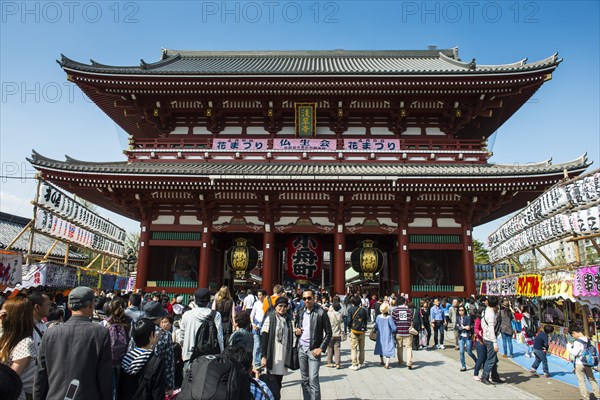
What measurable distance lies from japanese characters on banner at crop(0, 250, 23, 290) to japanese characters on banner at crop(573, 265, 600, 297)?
44.5 ft

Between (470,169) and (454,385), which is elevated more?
(470,169)

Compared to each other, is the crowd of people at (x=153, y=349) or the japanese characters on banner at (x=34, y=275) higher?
the japanese characters on banner at (x=34, y=275)

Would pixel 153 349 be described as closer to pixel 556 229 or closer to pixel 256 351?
pixel 256 351

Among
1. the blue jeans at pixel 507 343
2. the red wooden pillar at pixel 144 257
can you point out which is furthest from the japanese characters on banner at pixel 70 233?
the blue jeans at pixel 507 343

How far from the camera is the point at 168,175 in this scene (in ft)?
49.8

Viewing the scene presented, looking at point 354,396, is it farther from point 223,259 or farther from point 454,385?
point 223,259

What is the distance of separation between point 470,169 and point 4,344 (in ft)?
51.5

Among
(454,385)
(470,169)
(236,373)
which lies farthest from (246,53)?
(236,373)

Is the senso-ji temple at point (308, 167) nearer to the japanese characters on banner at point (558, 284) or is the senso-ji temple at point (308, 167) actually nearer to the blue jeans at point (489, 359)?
the japanese characters on banner at point (558, 284)

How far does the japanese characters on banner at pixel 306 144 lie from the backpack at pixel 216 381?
15.3 meters

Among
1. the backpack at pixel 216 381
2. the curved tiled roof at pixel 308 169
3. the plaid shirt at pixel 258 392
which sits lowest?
the plaid shirt at pixel 258 392

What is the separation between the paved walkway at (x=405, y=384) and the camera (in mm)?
7363

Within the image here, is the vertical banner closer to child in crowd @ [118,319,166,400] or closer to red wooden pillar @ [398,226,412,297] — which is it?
red wooden pillar @ [398,226,412,297]

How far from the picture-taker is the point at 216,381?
2.67 metres
